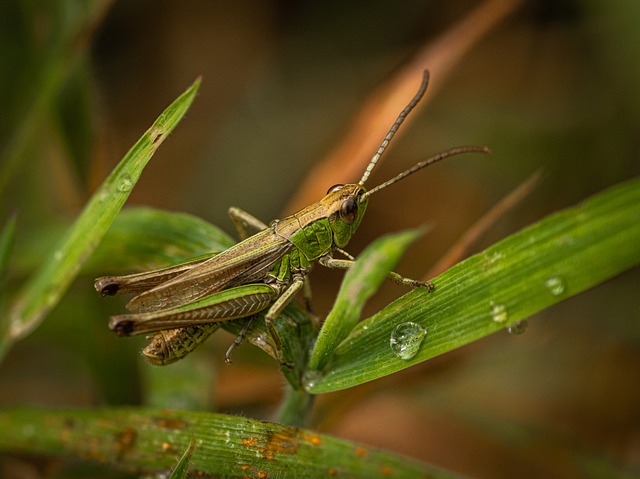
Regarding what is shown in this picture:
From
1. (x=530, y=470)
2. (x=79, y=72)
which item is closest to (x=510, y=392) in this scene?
(x=530, y=470)

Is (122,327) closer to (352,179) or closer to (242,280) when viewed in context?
(242,280)

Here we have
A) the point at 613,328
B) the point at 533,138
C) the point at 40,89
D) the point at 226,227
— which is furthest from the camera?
the point at 226,227

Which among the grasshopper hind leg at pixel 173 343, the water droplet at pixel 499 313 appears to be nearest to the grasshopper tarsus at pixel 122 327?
the grasshopper hind leg at pixel 173 343

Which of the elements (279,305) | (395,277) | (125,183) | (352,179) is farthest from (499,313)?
(352,179)

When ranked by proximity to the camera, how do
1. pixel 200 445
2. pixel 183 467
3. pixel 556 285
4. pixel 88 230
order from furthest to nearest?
pixel 88 230 < pixel 200 445 < pixel 183 467 < pixel 556 285

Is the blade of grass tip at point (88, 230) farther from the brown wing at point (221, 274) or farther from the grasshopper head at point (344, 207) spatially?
the grasshopper head at point (344, 207)

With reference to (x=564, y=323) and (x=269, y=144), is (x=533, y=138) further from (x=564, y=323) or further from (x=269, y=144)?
(x=269, y=144)
